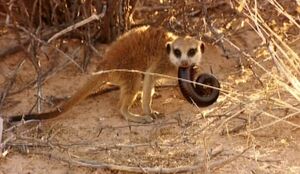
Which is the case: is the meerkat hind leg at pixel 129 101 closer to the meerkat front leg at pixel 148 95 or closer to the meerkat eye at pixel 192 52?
the meerkat front leg at pixel 148 95

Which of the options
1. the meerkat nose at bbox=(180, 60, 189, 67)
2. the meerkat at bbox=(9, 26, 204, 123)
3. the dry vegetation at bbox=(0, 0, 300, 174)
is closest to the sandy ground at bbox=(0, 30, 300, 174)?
the dry vegetation at bbox=(0, 0, 300, 174)

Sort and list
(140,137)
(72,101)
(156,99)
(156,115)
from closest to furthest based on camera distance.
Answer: (140,137), (72,101), (156,115), (156,99)

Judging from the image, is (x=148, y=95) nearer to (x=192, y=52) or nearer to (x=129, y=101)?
(x=129, y=101)

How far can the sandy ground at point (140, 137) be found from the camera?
3.85 metres

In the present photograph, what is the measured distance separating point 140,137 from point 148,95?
400mm

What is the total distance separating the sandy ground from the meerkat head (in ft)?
0.91

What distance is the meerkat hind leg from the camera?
14.6ft

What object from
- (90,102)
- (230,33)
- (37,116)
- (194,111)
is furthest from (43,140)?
(230,33)

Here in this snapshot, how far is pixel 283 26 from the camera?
5512mm

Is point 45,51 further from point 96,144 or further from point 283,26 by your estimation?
point 283,26

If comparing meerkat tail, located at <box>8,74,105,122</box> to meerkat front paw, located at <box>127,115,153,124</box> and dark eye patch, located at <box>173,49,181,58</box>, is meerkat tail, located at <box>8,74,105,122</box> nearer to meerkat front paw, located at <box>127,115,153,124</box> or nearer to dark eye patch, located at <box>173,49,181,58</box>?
Result: meerkat front paw, located at <box>127,115,153,124</box>

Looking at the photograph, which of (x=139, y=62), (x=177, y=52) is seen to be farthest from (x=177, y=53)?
(x=139, y=62)

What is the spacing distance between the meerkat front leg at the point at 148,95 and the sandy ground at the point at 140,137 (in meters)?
0.10

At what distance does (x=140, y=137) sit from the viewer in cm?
417
